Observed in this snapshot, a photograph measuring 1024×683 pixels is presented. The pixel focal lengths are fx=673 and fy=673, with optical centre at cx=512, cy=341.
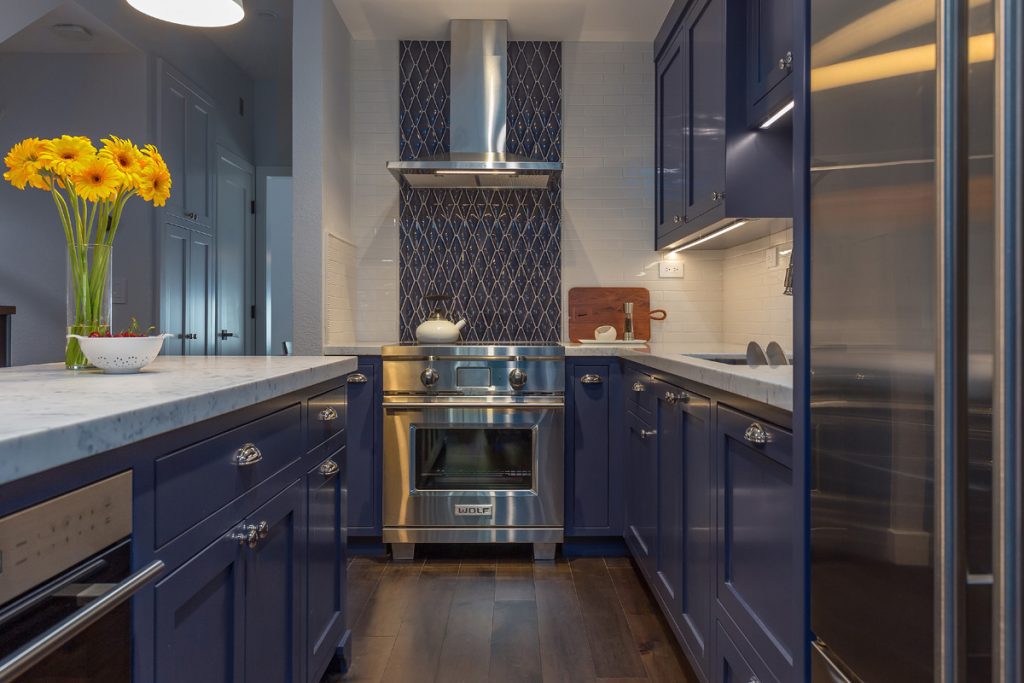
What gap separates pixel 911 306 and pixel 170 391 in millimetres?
947

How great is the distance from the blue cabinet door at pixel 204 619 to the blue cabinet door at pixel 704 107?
1.94m

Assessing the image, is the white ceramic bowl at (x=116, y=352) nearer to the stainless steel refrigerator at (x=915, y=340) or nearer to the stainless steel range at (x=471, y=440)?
the stainless steel refrigerator at (x=915, y=340)

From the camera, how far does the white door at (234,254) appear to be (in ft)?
15.1

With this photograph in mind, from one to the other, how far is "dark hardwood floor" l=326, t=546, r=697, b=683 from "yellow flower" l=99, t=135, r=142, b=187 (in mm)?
1409

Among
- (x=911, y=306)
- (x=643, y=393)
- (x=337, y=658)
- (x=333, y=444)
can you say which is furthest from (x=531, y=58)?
(x=911, y=306)

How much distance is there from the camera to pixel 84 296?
4.57 ft

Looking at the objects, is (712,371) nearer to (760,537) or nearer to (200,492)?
(760,537)

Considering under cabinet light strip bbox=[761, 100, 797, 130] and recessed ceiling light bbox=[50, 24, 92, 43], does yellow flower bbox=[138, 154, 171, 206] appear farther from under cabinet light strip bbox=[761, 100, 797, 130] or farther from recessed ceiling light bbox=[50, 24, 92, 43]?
recessed ceiling light bbox=[50, 24, 92, 43]

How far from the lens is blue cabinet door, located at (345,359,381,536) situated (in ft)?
9.33

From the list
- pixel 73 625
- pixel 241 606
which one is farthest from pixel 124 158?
pixel 73 625

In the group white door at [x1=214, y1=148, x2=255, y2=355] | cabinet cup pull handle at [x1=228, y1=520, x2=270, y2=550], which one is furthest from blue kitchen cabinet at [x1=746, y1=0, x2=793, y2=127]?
white door at [x1=214, y1=148, x2=255, y2=355]

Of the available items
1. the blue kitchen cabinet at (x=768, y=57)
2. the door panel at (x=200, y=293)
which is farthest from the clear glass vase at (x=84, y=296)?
the door panel at (x=200, y=293)

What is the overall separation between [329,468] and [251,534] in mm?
526

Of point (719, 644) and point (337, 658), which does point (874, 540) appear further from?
point (337, 658)
